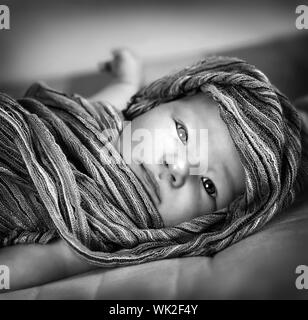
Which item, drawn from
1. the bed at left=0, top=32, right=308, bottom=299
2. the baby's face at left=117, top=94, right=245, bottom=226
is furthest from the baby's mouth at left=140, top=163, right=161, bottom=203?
the bed at left=0, top=32, right=308, bottom=299

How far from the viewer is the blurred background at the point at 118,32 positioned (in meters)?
0.78

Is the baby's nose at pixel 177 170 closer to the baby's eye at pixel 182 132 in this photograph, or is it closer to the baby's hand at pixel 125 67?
the baby's eye at pixel 182 132

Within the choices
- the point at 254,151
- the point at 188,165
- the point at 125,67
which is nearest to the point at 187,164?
the point at 188,165

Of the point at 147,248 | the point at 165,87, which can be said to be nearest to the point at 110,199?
the point at 147,248

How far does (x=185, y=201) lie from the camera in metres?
0.66

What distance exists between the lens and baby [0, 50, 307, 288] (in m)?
0.60

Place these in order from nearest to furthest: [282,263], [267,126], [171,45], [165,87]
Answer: [282,263] < [267,126] < [165,87] < [171,45]

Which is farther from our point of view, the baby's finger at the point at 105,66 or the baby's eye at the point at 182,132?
the baby's finger at the point at 105,66

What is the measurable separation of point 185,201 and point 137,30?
381 millimetres

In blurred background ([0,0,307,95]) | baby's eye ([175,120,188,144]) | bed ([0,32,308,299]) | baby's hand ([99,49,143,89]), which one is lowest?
bed ([0,32,308,299])

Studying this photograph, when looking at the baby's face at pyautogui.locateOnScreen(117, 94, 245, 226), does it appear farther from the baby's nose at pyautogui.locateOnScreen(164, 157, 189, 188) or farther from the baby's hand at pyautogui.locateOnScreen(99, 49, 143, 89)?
the baby's hand at pyautogui.locateOnScreen(99, 49, 143, 89)

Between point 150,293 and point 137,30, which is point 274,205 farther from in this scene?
point 137,30

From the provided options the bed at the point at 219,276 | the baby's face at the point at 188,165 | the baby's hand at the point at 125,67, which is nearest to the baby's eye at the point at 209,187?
the baby's face at the point at 188,165

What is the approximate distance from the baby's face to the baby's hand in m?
0.24
